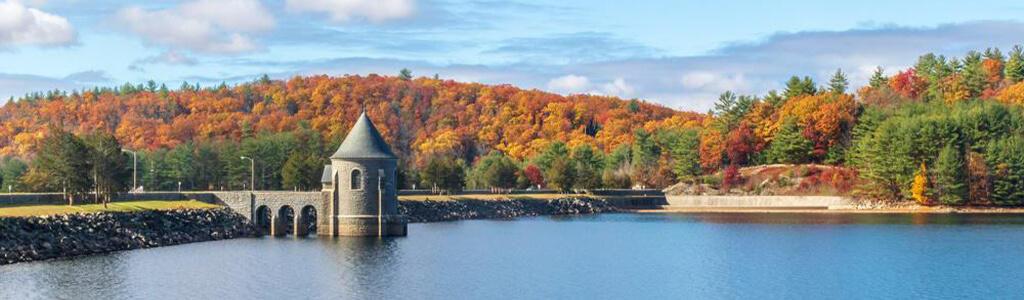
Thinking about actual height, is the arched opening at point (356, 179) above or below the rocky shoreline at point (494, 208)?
above

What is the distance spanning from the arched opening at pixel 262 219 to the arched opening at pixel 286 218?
129 centimetres

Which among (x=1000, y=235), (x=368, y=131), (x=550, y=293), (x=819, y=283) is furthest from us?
(x=1000, y=235)

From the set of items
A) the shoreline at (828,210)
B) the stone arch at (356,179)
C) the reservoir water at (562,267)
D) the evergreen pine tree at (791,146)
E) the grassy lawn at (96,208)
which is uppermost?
the evergreen pine tree at (791,146)

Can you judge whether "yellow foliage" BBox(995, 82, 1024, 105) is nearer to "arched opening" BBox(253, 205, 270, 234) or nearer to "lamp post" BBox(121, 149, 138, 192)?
"arched opening" BBox(253, 205, 270, 234)

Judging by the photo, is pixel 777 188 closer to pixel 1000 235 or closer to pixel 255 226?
pixel 1000 235

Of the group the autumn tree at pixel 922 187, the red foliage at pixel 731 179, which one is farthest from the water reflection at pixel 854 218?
the red foliage at pixel 731 179

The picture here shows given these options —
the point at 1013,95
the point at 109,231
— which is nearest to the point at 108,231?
the point at 109,231

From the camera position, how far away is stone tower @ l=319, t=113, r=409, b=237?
243 ft

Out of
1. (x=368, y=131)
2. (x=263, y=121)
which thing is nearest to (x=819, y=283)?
(x=368, y=131)

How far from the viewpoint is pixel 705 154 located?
482 feet

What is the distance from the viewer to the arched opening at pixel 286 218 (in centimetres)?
7981

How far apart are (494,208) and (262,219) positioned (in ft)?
116

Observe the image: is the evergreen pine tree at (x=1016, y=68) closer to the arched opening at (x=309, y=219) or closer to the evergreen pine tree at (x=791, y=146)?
the evergreen pine tree at (x=791, y=146)

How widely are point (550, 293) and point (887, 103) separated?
345ft
